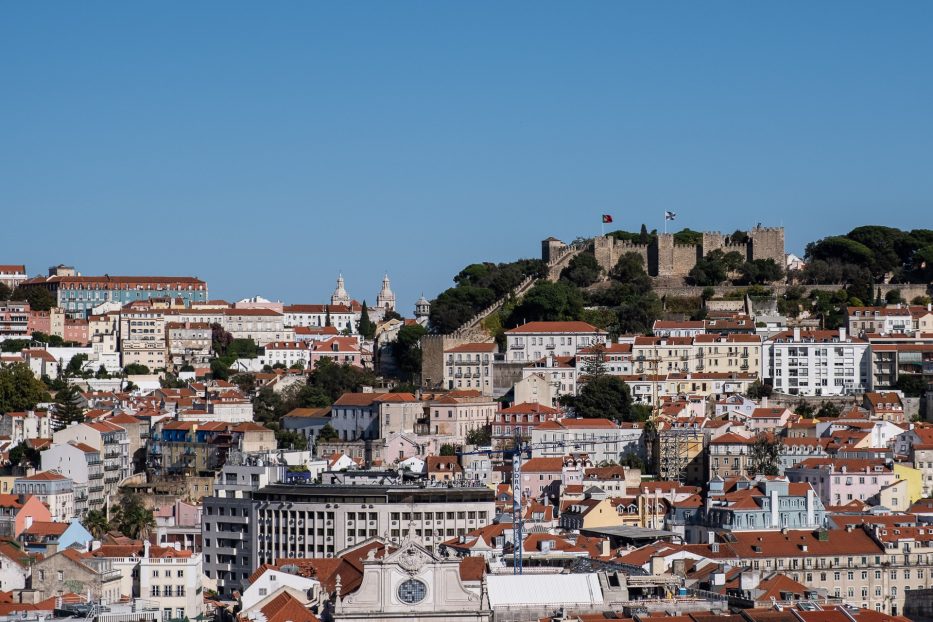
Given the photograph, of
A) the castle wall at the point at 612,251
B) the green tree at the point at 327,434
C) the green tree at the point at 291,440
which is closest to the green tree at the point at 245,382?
the green tree at the point at 327,434

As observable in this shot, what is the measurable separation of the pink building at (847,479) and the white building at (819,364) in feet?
49.1

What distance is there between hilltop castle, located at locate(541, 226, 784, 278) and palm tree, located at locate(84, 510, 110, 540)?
37.2 metres

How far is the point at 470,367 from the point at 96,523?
24.9 meters

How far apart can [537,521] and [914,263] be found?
41907 mm

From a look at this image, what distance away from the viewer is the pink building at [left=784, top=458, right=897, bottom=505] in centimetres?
6675

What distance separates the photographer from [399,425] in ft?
262

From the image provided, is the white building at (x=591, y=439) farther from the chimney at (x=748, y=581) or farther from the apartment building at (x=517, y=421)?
the chimney at (x=748, y=581)

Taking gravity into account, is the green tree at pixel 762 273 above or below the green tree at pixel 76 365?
above

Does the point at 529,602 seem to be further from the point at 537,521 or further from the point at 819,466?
the point at 819,466

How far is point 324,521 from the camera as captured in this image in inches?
2366

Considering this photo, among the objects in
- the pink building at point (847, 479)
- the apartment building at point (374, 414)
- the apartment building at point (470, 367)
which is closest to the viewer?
the pink building at point (847, 479)

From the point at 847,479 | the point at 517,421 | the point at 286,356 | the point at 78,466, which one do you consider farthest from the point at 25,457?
the point at 286,356

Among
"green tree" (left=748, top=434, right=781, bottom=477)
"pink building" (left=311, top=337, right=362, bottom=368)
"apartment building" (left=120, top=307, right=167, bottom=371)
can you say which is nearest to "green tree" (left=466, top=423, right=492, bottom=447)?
"green tree" (left=748, top=434, right=781, bottom=477)

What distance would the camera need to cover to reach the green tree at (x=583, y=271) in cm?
9725
